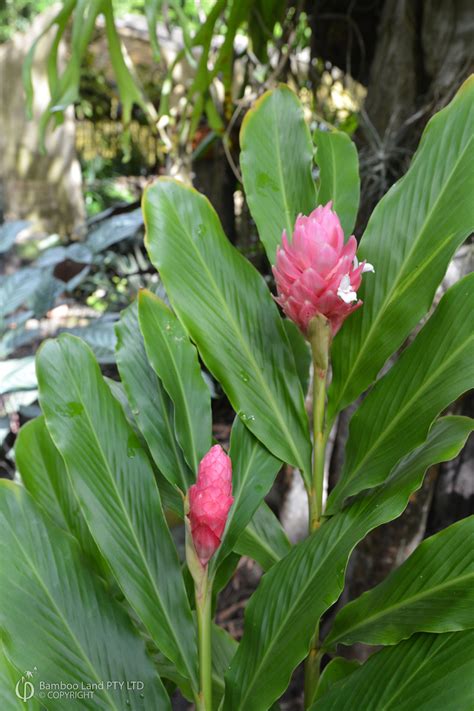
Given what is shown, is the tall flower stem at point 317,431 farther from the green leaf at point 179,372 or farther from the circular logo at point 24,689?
the circular logo at point 24,689

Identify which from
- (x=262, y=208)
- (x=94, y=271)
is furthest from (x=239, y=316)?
(x=94, y=271)

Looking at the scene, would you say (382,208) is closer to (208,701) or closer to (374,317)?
(374,317)

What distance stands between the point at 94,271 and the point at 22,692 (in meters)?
2.35

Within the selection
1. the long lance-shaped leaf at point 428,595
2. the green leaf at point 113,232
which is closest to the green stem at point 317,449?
the long lance-shaped leaf at point 428,595

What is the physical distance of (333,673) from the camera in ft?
2.01

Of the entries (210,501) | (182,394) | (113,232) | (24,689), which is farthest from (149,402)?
(113,232)

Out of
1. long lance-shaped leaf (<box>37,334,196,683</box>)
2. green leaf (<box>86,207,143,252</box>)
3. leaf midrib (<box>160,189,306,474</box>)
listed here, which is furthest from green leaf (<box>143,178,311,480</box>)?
green leaf (<box>86,207,143,252</box>)

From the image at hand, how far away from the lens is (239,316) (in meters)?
0.62

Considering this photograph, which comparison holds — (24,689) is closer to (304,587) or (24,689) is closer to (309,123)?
(304,587)

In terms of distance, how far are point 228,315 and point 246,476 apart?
15cm

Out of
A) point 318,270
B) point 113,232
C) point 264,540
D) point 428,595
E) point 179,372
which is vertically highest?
point 318,270

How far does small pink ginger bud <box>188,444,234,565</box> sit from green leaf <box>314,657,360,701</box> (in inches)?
8.5

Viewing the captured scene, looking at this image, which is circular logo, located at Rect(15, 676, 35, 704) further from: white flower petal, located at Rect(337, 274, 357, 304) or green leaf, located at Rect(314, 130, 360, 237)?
green leaf, located at Rect(314, 130, 360, 237)

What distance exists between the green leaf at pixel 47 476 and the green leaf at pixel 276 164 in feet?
0.96
